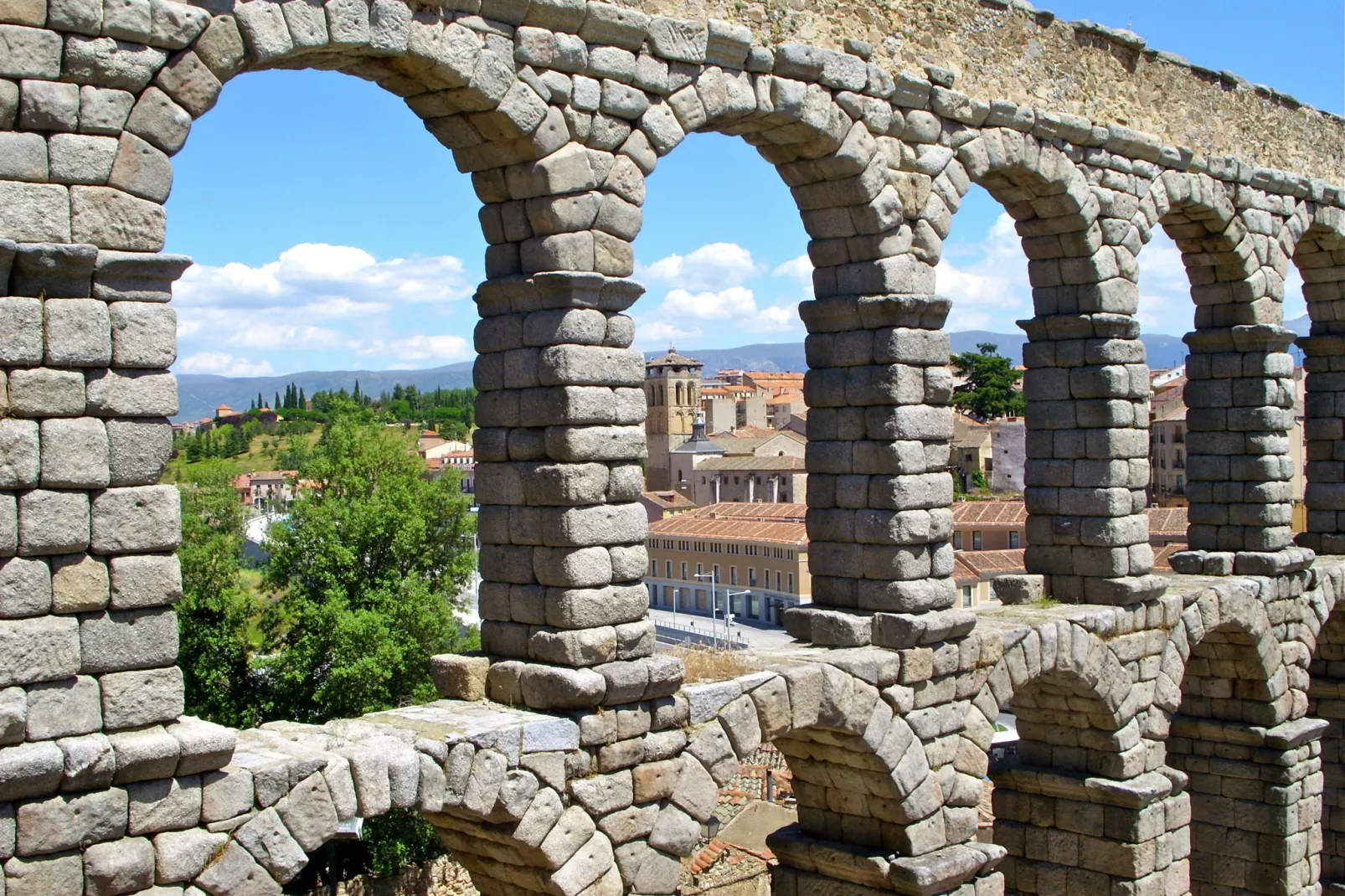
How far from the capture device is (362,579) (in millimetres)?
27203

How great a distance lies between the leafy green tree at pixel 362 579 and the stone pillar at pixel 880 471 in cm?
1470

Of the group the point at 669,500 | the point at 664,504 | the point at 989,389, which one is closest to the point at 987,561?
the point at 664,504

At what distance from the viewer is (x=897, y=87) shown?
11.5 meters

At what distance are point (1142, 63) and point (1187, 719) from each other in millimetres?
7284

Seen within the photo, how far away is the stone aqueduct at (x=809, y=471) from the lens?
23.3 feet

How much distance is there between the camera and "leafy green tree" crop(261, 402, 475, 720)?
2527 centimetres

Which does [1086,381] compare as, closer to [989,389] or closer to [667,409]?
[989,389]

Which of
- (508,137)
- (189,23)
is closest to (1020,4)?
(508,137)

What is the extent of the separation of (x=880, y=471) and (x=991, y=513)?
97.5ft

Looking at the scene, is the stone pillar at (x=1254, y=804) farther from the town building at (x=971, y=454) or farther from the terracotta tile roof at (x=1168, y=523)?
the town building at (x=971, y=454)

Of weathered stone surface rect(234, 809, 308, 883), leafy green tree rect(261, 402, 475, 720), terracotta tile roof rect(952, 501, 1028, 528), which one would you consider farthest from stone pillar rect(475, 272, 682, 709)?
terracotta tile roof rect(952, 501, 1028, 528)

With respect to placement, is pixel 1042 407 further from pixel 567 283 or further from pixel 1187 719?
pixel 567 283

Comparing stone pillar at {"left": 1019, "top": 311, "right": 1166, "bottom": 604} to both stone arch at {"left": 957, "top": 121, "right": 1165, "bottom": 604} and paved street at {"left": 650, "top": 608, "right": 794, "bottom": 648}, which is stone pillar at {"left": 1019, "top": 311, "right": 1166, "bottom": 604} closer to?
stone arch at {"left": 957, "top": 121, "right": 1165, "bottom": 604}

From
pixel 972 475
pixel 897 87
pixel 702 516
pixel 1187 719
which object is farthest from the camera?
pixel 972 475
